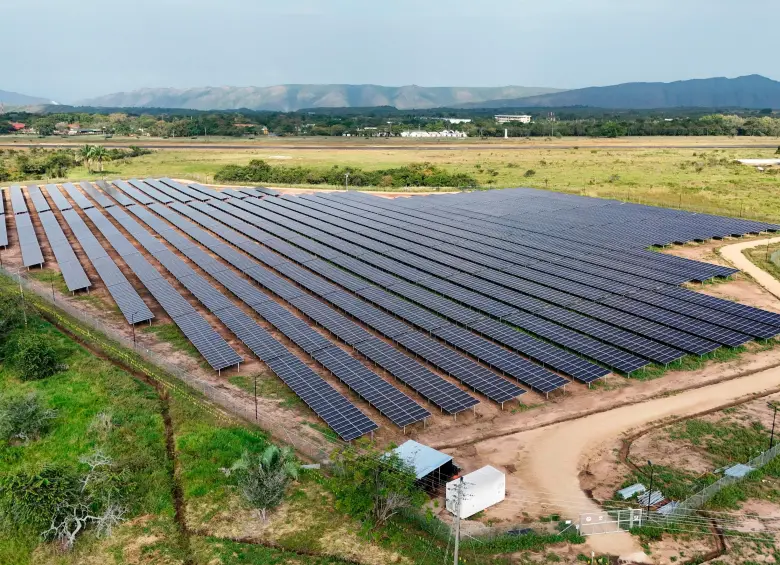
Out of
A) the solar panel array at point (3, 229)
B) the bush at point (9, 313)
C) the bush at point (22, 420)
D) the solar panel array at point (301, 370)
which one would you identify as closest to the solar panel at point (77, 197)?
the solar panel array at point (3, 229)

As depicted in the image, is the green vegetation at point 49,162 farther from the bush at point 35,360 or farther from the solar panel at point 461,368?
the solar panel at point 461,368

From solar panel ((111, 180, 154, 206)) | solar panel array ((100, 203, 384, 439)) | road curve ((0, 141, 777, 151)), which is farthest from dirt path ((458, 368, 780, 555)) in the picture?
road curve ((0, 141, 777, 151))

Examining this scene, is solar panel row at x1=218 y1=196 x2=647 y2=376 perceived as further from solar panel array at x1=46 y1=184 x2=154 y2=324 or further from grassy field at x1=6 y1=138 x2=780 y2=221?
grassy field at x1=6 y1=138 x2=780 y2=221

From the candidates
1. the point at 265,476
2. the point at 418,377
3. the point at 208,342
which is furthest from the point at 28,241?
the point at 265,476

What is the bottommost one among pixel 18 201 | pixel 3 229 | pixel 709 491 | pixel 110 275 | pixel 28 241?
pixel 709 491

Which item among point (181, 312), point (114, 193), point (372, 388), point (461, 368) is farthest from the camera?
point (114, 193)

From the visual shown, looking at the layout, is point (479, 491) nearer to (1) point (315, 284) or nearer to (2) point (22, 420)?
(2) point (22, 420)
